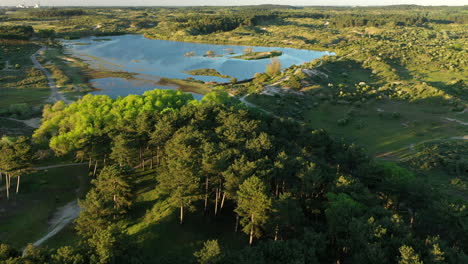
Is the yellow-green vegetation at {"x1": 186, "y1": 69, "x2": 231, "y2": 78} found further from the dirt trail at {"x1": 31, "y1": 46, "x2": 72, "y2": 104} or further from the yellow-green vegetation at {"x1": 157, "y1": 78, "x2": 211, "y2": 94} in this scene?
the dirt trail at {"x1": 31, "y1": 46, "x2": 72, "y2": 104}

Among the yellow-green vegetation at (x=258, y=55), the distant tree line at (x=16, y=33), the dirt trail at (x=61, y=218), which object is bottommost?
the dirt trail at (x=61, y=218)

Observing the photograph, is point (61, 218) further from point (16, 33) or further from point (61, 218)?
point (16, 33)

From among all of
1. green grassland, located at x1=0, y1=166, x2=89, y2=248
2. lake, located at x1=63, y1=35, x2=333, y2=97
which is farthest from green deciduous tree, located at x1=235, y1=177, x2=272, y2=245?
lake, located at x1=63, y1=35, x2=333, y2=97

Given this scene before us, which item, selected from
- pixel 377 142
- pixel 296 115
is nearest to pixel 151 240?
pixel 377 142

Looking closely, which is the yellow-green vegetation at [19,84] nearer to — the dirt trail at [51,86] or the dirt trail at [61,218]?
the dirt trail at [51,86]

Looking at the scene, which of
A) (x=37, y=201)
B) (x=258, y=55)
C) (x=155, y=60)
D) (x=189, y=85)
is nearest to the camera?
(x=37, y=201)

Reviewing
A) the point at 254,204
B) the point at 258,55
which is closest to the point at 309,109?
the point at 254,204

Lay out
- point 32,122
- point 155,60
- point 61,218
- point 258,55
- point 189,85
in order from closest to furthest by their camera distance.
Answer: point 61,218 → point 32,122 → point 189,85 → point 155,60 → point 258,55

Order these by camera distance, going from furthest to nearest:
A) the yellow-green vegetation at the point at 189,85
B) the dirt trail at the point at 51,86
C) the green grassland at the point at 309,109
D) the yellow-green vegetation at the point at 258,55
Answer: the yellow-green vegetation at the point at 258,55 < the yellow-green vegetation at the point at 189,85 < the dirt trail at the point at 51,86 < the green grassland at the point at 309,109

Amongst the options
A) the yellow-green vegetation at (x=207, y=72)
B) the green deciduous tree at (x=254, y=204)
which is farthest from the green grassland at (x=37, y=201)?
the yellow-green vegetation at (x=207, y=72)
